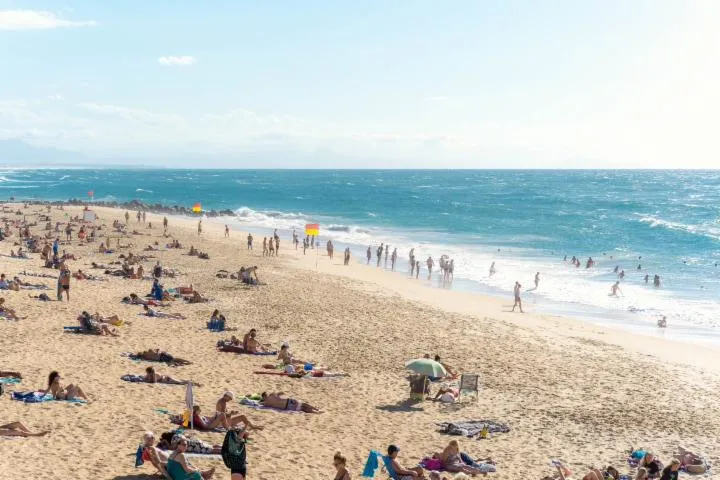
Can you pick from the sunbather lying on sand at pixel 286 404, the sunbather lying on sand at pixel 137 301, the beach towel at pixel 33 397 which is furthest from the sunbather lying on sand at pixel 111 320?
the sunbather lying on sand at pixel 286 404

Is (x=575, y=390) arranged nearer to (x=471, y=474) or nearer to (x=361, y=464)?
(x=471, y=474)

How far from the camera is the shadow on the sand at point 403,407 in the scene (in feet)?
42.6

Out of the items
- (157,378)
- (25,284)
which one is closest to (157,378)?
(157,378)

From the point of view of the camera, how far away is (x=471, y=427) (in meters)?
11.9

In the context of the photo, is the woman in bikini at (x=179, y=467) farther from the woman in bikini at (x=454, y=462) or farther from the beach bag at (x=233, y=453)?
the woman in bikini at (x=454, y=462)

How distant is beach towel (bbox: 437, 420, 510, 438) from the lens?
1176 centimetres

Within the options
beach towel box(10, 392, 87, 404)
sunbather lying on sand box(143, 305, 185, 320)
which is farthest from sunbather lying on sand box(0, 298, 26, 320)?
beach towel box(10, 392, 87, 404)

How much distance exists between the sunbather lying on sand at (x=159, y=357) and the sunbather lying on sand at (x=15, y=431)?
480 centimetres

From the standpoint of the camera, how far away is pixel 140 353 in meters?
14.6

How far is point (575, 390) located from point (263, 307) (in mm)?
10835

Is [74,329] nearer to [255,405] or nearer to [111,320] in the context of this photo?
[111,320]

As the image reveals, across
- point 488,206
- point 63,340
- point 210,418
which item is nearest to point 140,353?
point 63,340

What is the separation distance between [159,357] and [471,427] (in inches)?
281

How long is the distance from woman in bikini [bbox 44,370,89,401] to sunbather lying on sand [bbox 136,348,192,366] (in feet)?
9.71
